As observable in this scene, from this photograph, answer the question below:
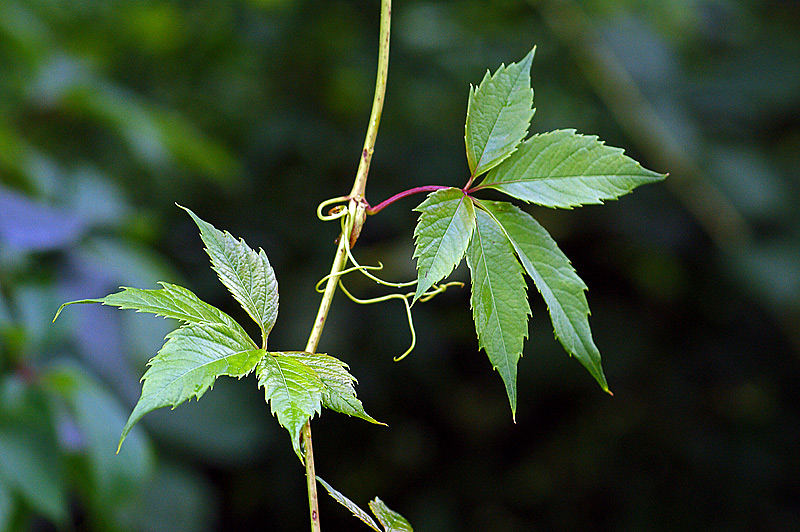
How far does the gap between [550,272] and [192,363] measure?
7.5 inches

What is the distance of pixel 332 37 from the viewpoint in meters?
1.70

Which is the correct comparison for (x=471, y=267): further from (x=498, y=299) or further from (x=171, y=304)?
(x=171, y=304)

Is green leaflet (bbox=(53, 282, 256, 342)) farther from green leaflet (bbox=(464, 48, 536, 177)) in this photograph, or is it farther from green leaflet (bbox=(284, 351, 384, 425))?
green leaflet (bbox=(464, 48, 536, 177))

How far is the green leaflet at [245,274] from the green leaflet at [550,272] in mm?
128

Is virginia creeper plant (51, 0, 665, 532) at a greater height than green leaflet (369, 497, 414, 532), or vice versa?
virginia creeper plant (51, 0, 665, 532)

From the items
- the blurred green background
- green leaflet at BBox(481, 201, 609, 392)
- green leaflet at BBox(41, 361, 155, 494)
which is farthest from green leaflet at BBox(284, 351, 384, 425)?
the blurred green background

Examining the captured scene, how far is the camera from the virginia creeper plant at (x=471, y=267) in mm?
317

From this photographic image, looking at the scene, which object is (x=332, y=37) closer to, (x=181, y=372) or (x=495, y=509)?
(x=495, y=509)

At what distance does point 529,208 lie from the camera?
164 cm

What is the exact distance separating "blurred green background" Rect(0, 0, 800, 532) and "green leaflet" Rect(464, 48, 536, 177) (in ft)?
3.76

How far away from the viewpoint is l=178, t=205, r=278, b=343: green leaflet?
0.35m

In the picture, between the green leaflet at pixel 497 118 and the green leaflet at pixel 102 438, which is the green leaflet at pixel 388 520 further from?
the green leaflet at pixel 102 438

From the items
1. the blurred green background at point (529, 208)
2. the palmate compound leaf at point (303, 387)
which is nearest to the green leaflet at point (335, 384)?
the palmate compound leaf at point (303, 387)

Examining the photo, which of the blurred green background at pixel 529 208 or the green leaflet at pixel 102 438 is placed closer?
the green leaflet at pixel 102 438
